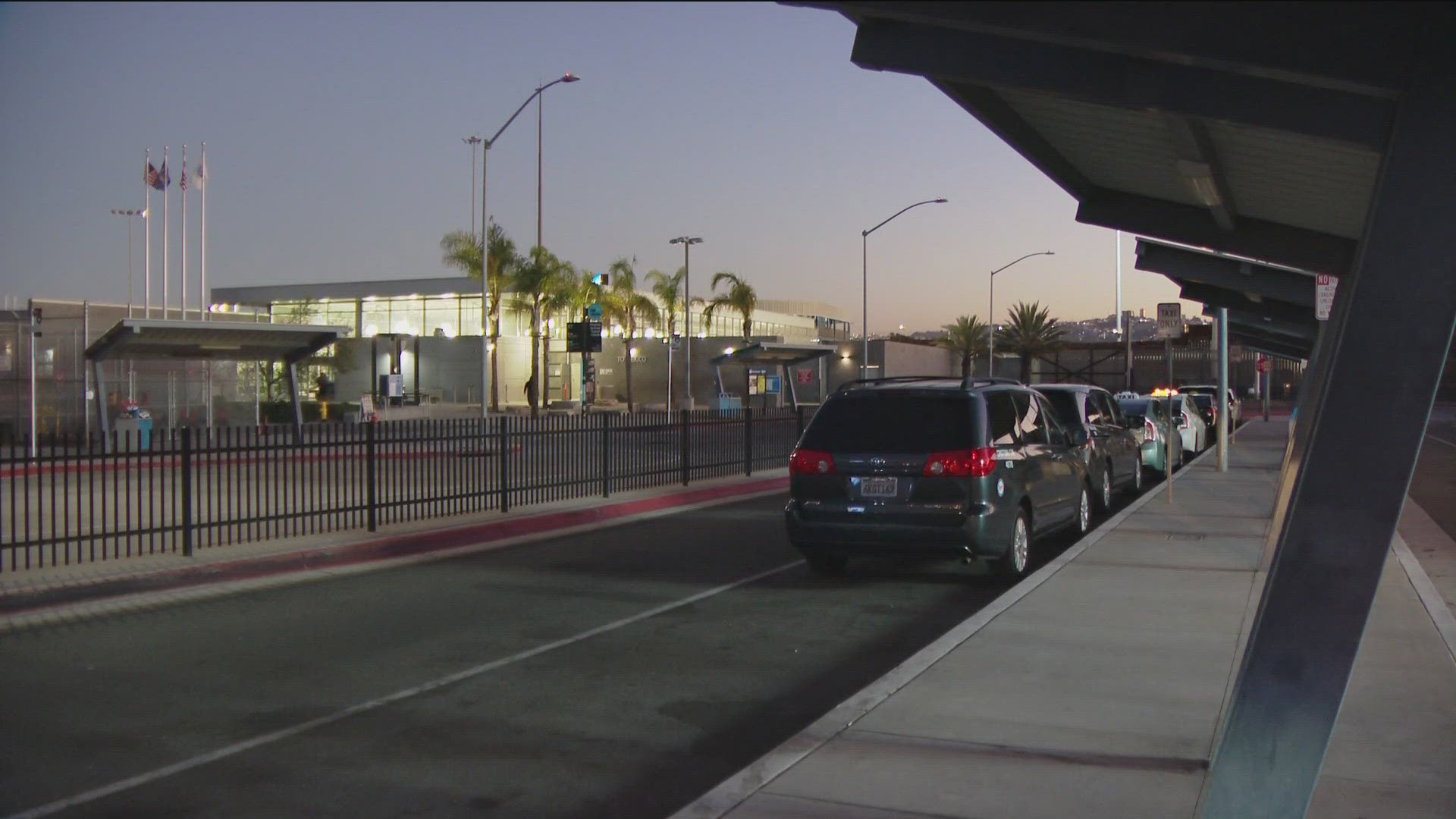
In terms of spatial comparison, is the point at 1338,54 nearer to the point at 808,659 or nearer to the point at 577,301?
the point at 808,659

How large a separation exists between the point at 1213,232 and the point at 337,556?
959 centimetres

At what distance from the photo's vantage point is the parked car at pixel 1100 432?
54.1ft

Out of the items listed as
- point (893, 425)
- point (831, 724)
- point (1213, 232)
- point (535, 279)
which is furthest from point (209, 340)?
point (535, 279)

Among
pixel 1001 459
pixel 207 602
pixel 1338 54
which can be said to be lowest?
pixel 207 602

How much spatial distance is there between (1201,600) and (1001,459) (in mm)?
2101

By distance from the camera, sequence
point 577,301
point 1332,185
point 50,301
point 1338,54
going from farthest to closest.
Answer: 1. point 577,301
2. point 50,301
3. point 1332,185
4. point 1338,54

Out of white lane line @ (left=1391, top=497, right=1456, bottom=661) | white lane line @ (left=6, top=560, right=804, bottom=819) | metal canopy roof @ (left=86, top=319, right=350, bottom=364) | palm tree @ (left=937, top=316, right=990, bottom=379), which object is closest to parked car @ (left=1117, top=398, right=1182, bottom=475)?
white lane line @ (left=1391, top=497, right=1456, bottom=661)

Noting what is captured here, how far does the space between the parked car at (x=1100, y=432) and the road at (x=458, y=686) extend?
4924mm

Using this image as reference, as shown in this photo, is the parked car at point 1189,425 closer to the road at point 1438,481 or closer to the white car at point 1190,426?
the white car at point 1190,426

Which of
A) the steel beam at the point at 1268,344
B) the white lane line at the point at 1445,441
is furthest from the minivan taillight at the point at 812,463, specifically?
the white lane line at the point at 1445,441

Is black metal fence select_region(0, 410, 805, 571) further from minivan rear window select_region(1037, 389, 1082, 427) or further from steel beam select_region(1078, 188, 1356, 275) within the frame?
steel beam select_region(1078, 188, 1356, 275)

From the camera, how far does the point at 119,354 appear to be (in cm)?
2442

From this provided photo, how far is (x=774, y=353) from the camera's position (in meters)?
34.5

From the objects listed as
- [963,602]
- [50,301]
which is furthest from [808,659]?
[50,301]
